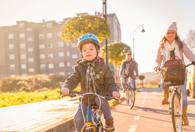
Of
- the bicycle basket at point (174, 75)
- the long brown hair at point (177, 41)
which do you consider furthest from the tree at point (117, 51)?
the bicycle basket at point (174, 75)

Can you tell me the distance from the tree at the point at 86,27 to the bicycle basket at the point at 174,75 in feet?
22.8

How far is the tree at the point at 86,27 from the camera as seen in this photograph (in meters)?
10.5

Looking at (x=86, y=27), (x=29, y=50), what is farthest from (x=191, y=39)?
(x=29, y=50)

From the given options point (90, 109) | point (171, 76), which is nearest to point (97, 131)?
point (90, 109)

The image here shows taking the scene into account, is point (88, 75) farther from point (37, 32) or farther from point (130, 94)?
point (37, 32)

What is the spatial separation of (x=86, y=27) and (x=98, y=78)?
7.67 metres

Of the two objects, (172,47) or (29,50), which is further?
(29,50)

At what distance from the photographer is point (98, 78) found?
3137mm

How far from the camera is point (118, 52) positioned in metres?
29.3

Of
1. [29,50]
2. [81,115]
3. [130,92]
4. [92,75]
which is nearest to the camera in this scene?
[81,115]

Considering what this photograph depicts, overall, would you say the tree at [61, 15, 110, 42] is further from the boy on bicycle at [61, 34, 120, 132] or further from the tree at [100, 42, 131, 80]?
the tree at [100, 42, 131, 80]

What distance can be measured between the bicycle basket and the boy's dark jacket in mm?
1304

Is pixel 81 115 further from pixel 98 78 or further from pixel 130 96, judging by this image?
pixel 130 96

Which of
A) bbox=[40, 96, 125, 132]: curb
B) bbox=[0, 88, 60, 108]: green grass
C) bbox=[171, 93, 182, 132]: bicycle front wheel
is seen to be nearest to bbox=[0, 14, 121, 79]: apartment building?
Answer: bbox=[0, 88, 60, 108]: green grass
